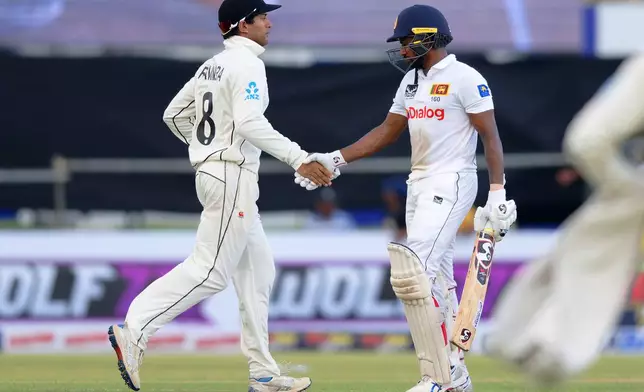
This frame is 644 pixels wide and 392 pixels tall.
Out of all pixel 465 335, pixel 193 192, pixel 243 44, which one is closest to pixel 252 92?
pixel 243 44

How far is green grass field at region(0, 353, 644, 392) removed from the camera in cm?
888

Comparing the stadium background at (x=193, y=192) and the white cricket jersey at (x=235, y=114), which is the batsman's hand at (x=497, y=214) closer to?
the white cricket jersey at (x=235, y=114)

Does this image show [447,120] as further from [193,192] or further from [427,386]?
[193,192]

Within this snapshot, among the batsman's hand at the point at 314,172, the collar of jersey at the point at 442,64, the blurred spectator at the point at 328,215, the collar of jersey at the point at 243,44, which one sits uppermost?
the collar of jersey at the point at 243,44

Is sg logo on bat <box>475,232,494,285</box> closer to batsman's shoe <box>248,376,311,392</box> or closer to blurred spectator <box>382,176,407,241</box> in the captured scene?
batsman's shoe <box>248,376,311,392</box>

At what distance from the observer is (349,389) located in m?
8.61

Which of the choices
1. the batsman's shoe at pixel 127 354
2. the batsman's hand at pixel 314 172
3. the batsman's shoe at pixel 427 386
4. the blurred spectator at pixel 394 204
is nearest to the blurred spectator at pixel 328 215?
the blurred spectator at pixel 394 204

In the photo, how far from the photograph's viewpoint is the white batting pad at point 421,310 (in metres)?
7.43

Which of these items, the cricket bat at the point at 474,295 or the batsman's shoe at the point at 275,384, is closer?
the cricket bat at the point at 474,295

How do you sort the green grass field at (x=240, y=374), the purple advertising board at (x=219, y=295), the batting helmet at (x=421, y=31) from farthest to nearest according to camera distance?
the purple advertising board at (x=219, y=295) < the green grass field at (x=240, y=374) < the batting helmet at (x=421, y=31)

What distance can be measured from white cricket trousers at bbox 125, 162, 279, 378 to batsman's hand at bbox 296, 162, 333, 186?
31cm

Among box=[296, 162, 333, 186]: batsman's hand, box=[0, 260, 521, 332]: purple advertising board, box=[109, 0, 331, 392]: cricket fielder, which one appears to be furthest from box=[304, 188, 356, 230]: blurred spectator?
box=[109, 0, 331, 392]: cricket fielder

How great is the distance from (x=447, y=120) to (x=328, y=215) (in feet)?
24.0

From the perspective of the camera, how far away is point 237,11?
27.2 ft
